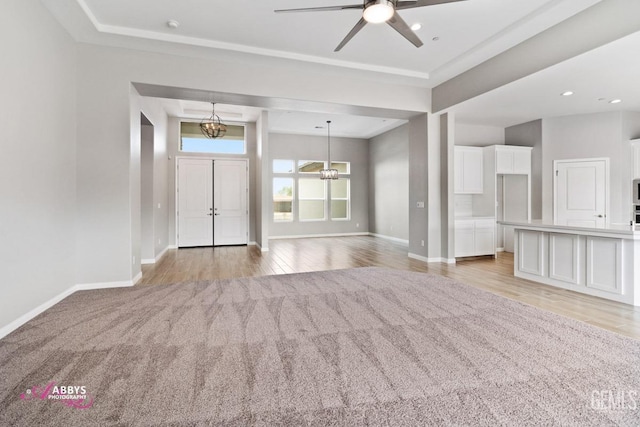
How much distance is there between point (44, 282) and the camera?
10.7ft

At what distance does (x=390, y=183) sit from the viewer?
9.50 m

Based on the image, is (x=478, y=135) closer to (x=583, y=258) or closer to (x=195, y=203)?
(x=583, y=258)

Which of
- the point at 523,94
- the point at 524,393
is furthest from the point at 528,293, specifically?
the point at 523,94

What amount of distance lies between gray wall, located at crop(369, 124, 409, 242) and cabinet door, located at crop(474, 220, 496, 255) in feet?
7.62

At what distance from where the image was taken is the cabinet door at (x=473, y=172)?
672 cm

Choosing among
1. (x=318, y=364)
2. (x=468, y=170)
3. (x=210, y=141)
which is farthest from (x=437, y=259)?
(x=210, y=141)

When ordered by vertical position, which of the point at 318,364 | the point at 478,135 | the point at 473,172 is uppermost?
the point at 478,135

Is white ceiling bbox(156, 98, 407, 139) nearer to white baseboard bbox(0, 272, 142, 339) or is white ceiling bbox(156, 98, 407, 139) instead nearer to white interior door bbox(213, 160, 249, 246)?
white interior door bbox(213, 160, 249, 246)

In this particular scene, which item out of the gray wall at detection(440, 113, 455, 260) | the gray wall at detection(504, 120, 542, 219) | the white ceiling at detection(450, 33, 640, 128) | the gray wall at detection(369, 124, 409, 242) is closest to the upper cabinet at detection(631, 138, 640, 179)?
the white ceiling at detection(450, 33, 640, 128)

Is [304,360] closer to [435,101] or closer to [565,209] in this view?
[435,101]

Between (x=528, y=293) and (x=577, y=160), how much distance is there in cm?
434

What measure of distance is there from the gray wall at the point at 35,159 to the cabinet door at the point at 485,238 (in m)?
7.13

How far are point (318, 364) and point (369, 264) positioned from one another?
12.4 feet

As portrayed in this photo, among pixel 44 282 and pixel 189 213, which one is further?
pixel 189 213
